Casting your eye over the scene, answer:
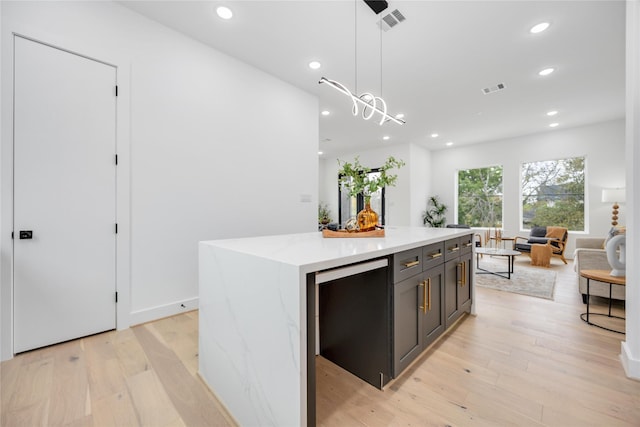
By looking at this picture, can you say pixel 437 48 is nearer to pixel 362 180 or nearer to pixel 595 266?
pixel 362 180

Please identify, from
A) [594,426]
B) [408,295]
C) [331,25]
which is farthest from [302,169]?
[594,426]

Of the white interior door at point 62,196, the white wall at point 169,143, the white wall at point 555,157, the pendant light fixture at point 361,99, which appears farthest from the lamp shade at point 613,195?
the white interior door at point 62,196

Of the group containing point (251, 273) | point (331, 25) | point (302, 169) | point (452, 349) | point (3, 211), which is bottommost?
point (452, 349)

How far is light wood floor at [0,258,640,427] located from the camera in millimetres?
1352

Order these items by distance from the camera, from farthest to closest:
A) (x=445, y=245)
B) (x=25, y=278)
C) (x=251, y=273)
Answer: (x=445, y=245)
(x=25, y=278)
(x=251, y=273)

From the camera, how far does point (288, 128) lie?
12.5 feet

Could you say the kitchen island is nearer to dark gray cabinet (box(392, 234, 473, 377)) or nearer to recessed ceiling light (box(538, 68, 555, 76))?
dark gray cabinet (box(392, 234, 473, 377))

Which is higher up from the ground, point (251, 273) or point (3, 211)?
point (3, 211)

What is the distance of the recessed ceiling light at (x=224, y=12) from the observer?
2455 mm

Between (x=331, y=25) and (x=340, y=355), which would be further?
(x=331, y=25)

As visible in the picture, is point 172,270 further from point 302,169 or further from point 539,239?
point 539,239

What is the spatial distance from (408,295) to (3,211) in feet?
9.47

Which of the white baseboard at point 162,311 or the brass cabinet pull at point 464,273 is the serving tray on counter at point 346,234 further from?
the white baseboard at point 162,311

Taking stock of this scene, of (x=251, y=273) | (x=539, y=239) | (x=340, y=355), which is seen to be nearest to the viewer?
(x=251, y=273)
